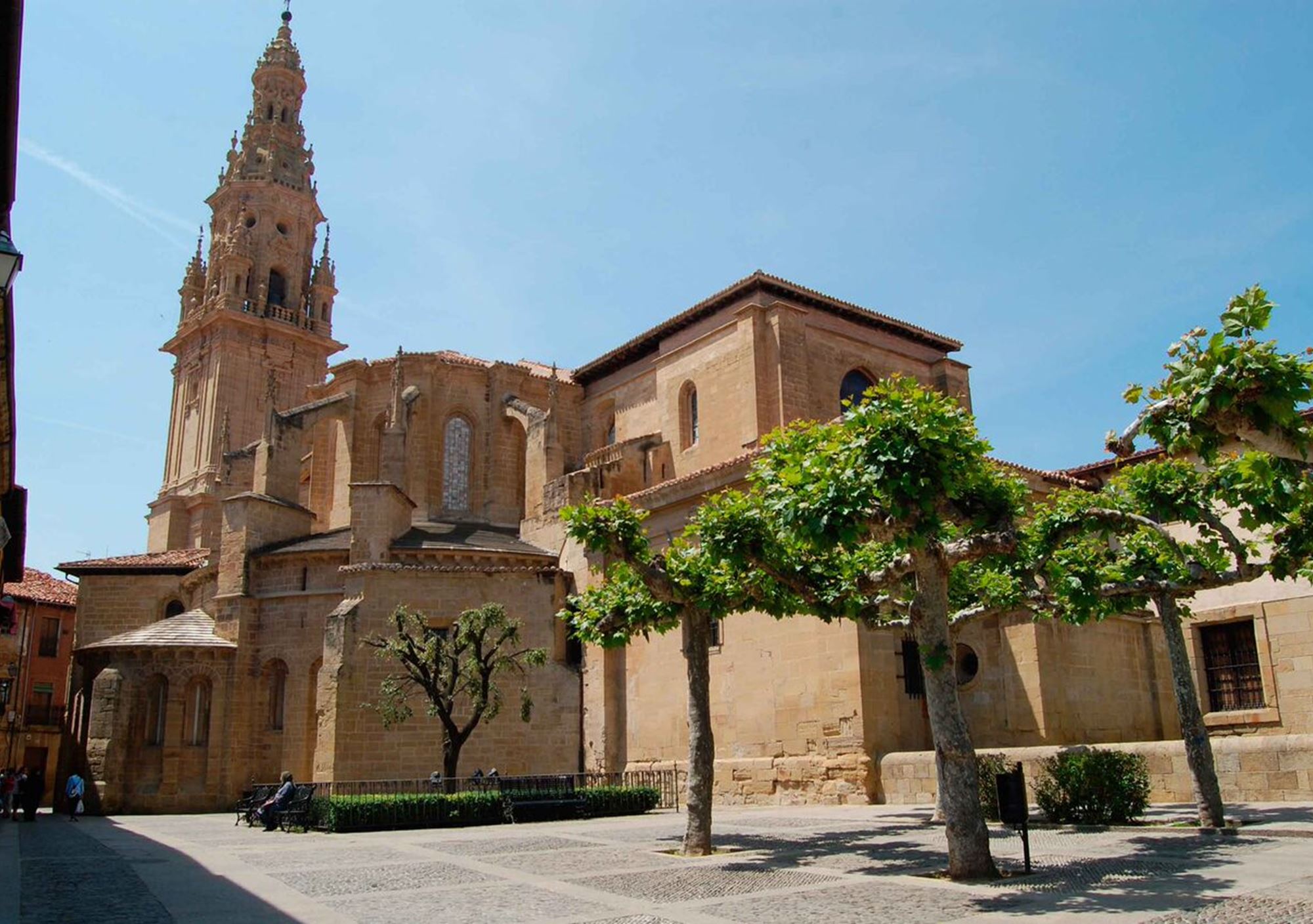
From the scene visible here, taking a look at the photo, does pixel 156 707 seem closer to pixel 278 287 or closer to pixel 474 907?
pixel 474 907

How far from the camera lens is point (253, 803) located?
2058cm

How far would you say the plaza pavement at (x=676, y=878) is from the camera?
8.23m

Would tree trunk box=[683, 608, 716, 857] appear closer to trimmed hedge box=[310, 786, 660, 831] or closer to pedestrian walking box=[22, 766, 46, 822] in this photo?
trimmed hedge box=[310, 786, 660, 831]

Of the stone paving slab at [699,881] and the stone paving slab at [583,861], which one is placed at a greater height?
the stone paving slab at [699,881]

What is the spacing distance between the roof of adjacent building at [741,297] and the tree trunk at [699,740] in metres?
16.1

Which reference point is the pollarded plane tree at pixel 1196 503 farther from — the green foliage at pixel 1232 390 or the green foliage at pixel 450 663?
the green foliage at pixel 450 663

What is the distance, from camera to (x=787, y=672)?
2098 cm

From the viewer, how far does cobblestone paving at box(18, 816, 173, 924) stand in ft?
28.9

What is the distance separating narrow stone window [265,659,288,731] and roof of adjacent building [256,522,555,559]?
294cm

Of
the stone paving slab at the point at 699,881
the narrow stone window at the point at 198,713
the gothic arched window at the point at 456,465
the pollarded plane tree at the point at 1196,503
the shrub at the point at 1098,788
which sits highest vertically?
the gothic arched window at the point at 456,465

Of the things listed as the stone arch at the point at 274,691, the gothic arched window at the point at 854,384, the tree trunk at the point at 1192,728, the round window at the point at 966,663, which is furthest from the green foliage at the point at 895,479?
the stone arch at the point at 274,691

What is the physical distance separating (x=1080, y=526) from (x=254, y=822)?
16449 mm

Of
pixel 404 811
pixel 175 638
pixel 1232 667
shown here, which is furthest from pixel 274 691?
pixel 1232 667

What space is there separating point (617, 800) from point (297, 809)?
5.86 metres
